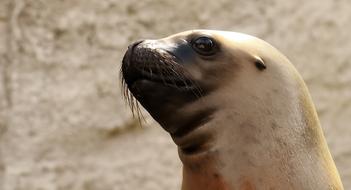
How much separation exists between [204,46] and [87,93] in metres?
2.41

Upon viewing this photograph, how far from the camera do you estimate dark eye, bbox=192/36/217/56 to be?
→ 3.64 m

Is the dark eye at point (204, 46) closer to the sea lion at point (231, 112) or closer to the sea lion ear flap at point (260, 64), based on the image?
the sea lion at point (231, 112)

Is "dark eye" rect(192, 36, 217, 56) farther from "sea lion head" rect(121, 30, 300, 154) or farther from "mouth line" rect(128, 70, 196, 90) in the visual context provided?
"mouth line" rect(128, 70, 196, 90)

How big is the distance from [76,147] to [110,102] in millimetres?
300

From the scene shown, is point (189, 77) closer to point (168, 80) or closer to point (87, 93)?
point (168, 80)

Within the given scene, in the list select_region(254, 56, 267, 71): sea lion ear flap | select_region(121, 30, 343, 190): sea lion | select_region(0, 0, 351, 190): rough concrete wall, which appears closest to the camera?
select_region(121, 30, 343, 190): sea lion

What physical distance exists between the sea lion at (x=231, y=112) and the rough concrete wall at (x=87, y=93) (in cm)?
232

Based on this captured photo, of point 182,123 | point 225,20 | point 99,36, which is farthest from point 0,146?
point 182,123

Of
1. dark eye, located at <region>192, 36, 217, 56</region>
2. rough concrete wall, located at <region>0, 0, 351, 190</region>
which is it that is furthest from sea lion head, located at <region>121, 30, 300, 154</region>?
rough concrete wall, located at <region>0, 0, 351, 190</region>

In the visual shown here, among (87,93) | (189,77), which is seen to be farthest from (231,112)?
(87,93)

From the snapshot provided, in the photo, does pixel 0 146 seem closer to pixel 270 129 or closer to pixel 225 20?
pixel 225 20

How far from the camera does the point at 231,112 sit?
140 inches

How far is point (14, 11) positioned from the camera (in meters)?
6.02

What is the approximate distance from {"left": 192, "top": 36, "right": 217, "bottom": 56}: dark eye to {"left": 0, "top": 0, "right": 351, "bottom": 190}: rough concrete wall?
2329mm
